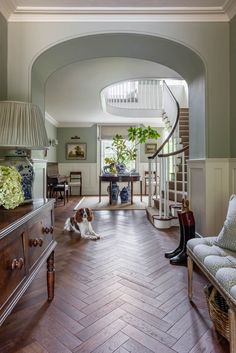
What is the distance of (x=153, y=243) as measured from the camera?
3215mm

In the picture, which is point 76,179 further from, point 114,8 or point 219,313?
point 219,313

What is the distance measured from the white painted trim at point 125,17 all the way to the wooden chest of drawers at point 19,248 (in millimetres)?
1970

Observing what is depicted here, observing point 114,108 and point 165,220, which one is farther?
point 114,108

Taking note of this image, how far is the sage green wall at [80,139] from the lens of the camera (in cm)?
896

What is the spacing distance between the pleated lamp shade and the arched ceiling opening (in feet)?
3.47

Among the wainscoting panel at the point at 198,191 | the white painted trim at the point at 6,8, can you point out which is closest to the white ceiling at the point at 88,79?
the white painted trim at the point at 6,8

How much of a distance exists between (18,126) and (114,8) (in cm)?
169

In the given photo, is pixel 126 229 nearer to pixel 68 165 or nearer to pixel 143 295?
pixel 143 295

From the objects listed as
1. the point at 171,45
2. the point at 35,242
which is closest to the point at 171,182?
the point at 171,45

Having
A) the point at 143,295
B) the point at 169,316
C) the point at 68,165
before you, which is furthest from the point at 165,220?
the point at 68,165

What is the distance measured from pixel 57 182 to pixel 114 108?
2759 millimetres

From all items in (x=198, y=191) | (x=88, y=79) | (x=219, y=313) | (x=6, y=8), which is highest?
(x=88, y=79)

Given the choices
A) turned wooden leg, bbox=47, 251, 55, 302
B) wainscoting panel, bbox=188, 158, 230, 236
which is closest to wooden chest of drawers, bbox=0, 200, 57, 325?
turned wooden leg, bbox=47, 251, 55, 302

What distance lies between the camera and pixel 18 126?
5.21 feet
